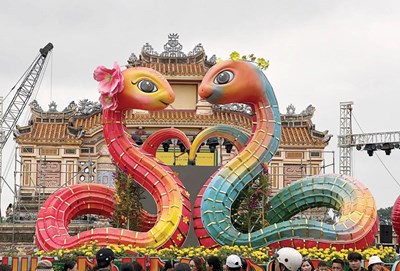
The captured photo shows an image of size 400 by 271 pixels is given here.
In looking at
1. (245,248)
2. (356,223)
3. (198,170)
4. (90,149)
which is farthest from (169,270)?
(90,149)

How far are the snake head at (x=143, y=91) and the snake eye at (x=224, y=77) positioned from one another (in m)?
0.89

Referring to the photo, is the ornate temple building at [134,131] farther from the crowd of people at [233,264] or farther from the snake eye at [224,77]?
the crowd of people at [233,264]

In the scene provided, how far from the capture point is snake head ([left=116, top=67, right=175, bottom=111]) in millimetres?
14578

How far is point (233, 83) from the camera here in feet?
47.8

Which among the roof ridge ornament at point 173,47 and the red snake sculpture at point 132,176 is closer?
the red snake sculpture at point 132,176

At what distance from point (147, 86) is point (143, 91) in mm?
129

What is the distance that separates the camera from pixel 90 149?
32.6m

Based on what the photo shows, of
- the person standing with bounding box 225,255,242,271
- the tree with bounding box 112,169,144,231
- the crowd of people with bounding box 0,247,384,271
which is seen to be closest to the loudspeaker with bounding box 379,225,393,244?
the tree with bounding box 112,169,144,231

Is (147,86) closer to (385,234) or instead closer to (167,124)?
(385,234)

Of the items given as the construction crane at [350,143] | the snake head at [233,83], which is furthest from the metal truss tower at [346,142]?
the snake head at [233,83]

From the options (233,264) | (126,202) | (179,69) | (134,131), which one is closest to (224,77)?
(126,202)

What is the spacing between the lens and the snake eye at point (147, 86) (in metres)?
14.7

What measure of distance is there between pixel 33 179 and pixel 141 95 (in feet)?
61.8

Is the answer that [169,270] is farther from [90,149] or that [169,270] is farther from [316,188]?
[90,149]
